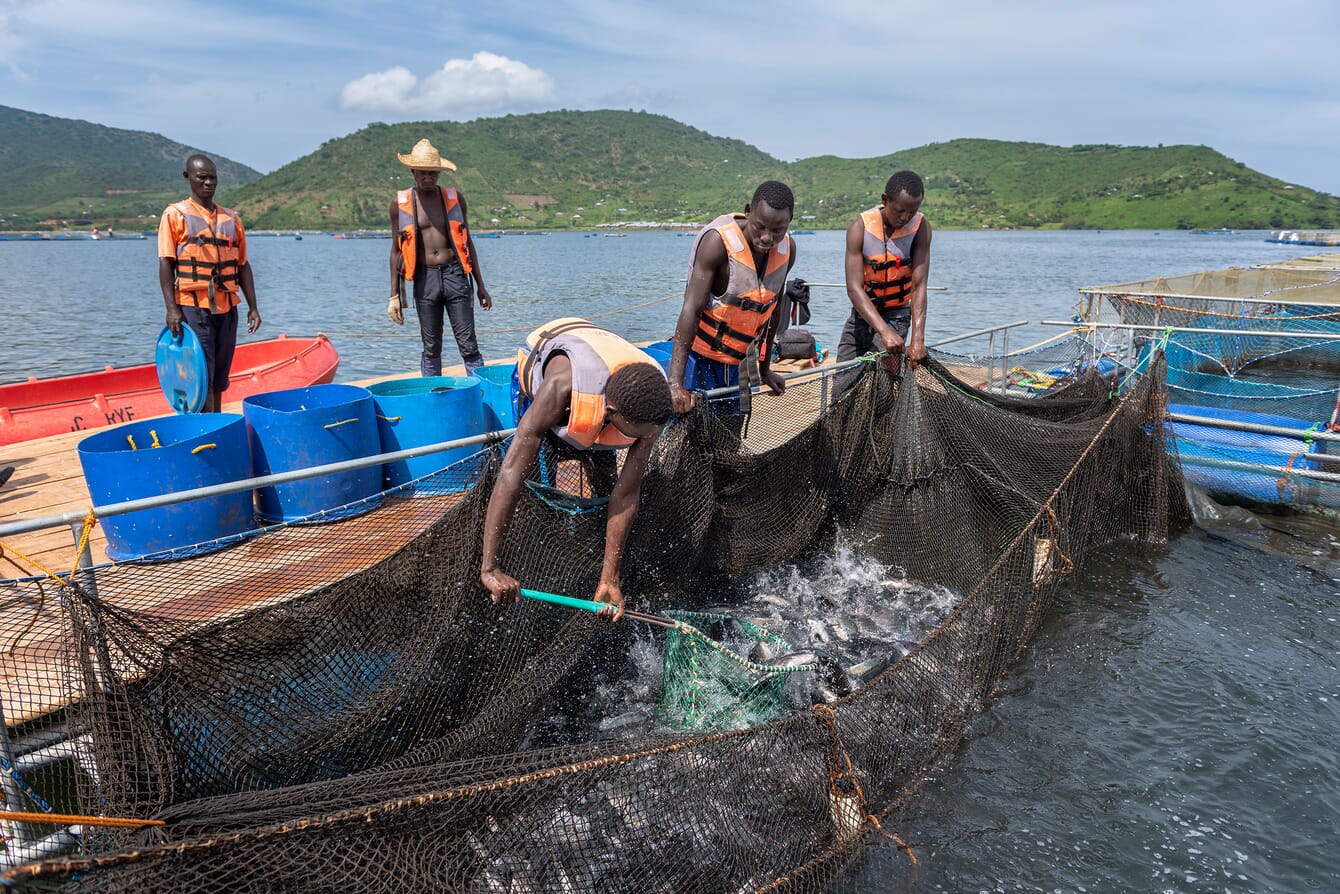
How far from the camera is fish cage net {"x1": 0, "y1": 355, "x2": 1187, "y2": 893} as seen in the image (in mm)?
2367

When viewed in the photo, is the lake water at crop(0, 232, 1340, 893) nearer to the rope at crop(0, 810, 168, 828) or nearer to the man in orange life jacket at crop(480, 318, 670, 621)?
the man in orange life jacket at crop(480, 318, 670, 621)

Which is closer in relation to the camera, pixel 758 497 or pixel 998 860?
pixel 998 860

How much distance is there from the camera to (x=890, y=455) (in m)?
6.06

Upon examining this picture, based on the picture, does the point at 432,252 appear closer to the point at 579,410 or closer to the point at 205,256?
the point at 205,256

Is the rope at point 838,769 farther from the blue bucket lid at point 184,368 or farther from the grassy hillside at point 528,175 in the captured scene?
the grassy hillside at point 528,175

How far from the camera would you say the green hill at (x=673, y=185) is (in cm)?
12175

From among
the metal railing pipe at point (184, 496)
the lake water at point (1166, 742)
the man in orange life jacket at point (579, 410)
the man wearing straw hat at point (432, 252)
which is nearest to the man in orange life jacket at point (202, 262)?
the man wearing straw hat at point (432, 252)

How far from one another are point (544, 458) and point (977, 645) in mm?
2474

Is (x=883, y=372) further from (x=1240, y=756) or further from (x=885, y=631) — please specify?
(x=1240, y=756)

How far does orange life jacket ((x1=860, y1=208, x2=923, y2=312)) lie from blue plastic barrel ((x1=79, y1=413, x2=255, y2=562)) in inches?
186

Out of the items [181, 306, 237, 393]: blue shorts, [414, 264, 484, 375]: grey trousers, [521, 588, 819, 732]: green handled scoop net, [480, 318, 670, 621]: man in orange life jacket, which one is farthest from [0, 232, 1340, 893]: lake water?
[181, 306, 237, 393]: blue shorts

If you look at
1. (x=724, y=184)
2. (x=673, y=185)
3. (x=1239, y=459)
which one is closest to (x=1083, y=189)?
(x=724, y=184)

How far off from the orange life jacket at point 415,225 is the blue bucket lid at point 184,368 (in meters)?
1.69

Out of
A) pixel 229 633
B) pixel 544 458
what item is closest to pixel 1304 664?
pixel 544 458
